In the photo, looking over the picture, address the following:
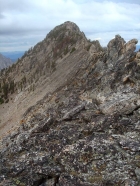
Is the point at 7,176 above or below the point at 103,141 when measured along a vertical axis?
below

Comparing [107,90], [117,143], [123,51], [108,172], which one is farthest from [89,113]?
[123,51]

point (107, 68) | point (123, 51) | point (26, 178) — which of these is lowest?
point (26, 178)

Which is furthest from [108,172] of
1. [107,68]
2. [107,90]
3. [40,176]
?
[107,68]

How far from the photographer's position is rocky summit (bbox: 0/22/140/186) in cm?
1504

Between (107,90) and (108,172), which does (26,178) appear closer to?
(108,172)

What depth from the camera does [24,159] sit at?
17266 millimetres

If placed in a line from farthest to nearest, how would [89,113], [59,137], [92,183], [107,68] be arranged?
[107,68] → [89,113] → [59,137] → [92,183]

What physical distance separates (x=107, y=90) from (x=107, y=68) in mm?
3360

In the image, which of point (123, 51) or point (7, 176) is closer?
point (7, 176)

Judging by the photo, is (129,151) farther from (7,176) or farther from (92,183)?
(7,176)

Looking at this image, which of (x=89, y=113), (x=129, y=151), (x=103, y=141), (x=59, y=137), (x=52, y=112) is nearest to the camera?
(x=129, y=151)

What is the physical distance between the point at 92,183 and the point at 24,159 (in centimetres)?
571

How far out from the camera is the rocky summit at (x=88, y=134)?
15.0 meters

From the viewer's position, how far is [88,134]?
1822 centimetres
